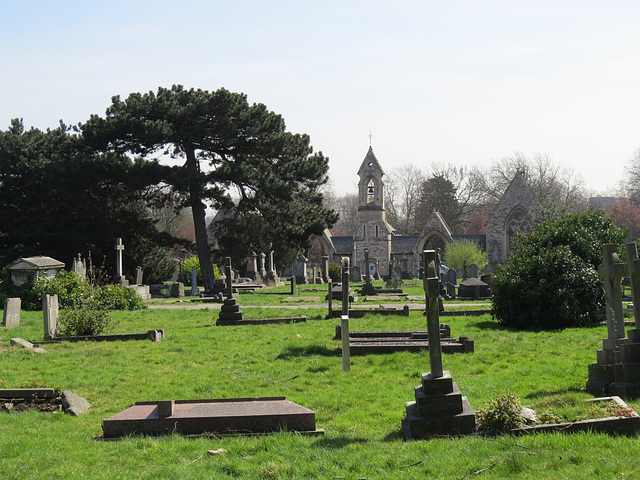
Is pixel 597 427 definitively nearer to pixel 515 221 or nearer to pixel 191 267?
pixel 191 267

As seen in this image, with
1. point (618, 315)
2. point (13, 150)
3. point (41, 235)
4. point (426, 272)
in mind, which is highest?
point (13, 150)

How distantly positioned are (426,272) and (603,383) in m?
2.26

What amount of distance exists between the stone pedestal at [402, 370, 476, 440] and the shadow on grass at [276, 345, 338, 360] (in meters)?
5.09

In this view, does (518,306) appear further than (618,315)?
Yes

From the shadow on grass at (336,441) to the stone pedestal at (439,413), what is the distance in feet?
1.43

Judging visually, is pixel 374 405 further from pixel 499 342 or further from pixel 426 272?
pixel 499 342

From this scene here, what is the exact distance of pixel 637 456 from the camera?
15.6 ft

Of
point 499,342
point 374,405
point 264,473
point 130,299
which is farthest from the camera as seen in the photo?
point 130,299

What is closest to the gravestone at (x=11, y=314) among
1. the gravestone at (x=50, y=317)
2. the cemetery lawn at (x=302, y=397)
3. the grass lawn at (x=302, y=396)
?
the grass lawn at (x=302, y=396)

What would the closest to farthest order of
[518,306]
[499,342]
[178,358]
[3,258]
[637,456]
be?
1. [637,456]
2. [178,358]
3. [499,342]
4. [518,306]
5. [3,258]

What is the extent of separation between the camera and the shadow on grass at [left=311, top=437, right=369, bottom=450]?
575cm

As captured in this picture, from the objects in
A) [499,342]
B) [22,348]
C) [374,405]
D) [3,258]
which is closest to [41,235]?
[3,258]

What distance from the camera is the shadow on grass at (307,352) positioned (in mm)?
11078

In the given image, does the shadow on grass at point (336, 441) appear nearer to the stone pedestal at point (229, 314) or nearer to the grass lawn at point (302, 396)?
the grass lawn at point (302, 396)
